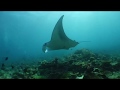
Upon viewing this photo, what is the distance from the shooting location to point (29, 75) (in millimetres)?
5387

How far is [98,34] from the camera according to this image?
12656 cm

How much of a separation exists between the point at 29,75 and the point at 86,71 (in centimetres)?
173
